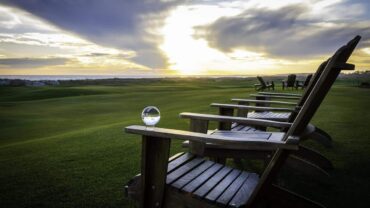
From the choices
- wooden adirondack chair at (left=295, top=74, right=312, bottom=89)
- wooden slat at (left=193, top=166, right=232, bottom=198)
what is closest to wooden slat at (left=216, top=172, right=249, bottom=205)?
wooden slat at (left=193, top=166, right=232, bottom=198)

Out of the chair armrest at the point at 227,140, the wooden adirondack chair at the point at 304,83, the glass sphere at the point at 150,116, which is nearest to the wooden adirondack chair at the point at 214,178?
the chair armrest at the point at 227,140

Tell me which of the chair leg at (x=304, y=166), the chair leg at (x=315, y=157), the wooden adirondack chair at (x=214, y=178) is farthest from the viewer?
the chair leg at (x=315, y=157)

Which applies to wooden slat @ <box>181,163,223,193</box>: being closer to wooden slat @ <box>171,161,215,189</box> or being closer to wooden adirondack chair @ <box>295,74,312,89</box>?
wooden slat @ <box>171,161,215,189</box>

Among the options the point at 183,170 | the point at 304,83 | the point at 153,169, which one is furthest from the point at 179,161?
the point at 304,83

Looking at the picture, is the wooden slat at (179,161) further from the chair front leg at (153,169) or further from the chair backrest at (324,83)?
the chair backrest at (324,83)

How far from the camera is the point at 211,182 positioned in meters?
2.68

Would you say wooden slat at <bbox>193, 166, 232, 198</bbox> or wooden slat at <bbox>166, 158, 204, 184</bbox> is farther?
wooden slat at <bbox>166, 158, 204, 184</bbox>

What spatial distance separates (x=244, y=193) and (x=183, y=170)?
650 mm

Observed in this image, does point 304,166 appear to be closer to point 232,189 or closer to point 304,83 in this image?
point 232,189

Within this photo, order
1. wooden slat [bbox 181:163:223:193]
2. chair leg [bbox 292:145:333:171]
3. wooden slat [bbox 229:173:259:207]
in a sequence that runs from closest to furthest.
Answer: wooden slat [bbox 229:173:259:207] → wooden slat [bbox 181:163:223:193] → chair leg [bbox 292:145:333:171]

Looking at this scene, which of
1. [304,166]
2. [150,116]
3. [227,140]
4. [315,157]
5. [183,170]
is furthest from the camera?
[315,157]

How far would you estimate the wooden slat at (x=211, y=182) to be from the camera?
2.38 meters

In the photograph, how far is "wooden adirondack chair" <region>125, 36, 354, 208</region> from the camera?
7.10 ft

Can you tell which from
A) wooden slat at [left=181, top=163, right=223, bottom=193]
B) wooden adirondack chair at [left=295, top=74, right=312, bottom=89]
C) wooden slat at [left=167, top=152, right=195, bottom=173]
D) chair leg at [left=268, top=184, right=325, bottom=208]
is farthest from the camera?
wooden adirondack chair at [left=295, top=74, right=312, bottom=89]
